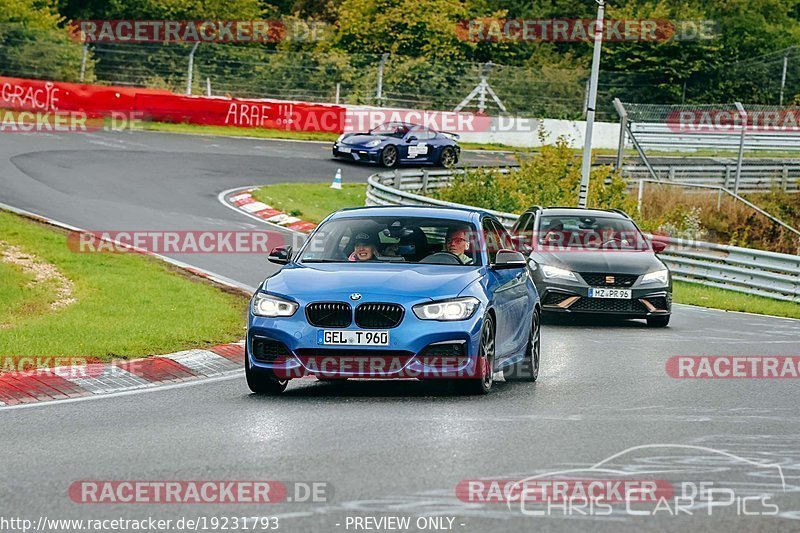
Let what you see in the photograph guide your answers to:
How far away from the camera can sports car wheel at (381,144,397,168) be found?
42.2 metres

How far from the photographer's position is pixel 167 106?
47.3 metres

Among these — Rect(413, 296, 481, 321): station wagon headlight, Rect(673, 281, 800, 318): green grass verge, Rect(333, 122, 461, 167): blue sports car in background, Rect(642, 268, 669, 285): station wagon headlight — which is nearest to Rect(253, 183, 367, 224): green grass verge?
Rect(333, 122, 461, 167): blue sports car in background

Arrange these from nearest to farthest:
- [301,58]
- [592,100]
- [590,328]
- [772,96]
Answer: [590,328] → [592,100] → [301,58] → [772,96]

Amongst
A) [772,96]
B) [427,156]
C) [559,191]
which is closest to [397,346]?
[559,191]

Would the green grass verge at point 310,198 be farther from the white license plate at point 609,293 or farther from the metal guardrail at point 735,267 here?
the white license plate at point 609,293

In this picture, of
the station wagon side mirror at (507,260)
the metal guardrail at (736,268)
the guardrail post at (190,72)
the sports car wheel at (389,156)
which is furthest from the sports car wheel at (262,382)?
the guardrail post at (190,72)

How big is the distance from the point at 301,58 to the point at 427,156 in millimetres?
10407

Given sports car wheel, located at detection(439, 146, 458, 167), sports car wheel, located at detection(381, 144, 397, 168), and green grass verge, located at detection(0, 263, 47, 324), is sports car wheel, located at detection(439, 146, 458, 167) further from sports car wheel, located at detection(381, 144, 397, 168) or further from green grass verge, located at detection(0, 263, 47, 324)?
green grass verge, located at detection(0, 263, 47, 324)

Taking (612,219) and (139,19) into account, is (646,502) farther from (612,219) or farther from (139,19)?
(139,19)

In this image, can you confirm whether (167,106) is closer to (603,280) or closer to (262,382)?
(603,280)

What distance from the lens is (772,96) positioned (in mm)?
58344

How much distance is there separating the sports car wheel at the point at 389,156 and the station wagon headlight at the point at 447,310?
1247 inches

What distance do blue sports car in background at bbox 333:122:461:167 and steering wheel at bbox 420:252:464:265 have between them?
30353 mm

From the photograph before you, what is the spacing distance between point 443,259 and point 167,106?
37.1 metres
